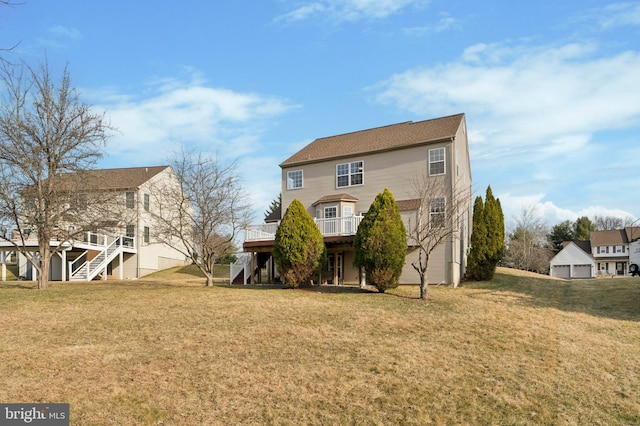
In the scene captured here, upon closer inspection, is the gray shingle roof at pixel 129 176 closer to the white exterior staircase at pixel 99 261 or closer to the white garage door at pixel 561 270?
the white exterior staircase at pixel 99 261

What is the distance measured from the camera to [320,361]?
10062 millimetres

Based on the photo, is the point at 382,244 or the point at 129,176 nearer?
the point at 382,244

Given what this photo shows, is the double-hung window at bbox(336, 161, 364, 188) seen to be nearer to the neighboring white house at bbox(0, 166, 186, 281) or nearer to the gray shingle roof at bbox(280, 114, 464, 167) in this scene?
the gray shingle roof at bbox(280, 114, 464, 167)

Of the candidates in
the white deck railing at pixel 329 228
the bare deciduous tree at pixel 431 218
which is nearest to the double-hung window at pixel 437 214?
the bare deciduous tree at pixel 431 218

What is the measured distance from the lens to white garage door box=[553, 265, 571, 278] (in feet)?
170

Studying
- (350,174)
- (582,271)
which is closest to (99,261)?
(350,174)

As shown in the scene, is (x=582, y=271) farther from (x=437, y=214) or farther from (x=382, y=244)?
(x=382, y=244)

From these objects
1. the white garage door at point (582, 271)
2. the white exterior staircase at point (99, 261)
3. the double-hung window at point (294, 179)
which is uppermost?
the double-hung window at point (294, 179)

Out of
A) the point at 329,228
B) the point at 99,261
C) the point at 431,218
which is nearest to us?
the point at 431,218

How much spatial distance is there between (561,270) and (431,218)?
39073mm

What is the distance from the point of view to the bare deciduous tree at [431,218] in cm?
1825

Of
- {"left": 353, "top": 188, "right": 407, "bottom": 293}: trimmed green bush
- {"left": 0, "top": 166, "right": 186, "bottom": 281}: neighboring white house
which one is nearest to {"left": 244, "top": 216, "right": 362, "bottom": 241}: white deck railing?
{"left": 353, "top": 188, "right": 407, "bottom": 293}: trimmed green bush

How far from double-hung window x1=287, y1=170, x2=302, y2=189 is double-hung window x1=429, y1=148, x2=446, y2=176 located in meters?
7.54

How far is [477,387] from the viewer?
8812 mm
